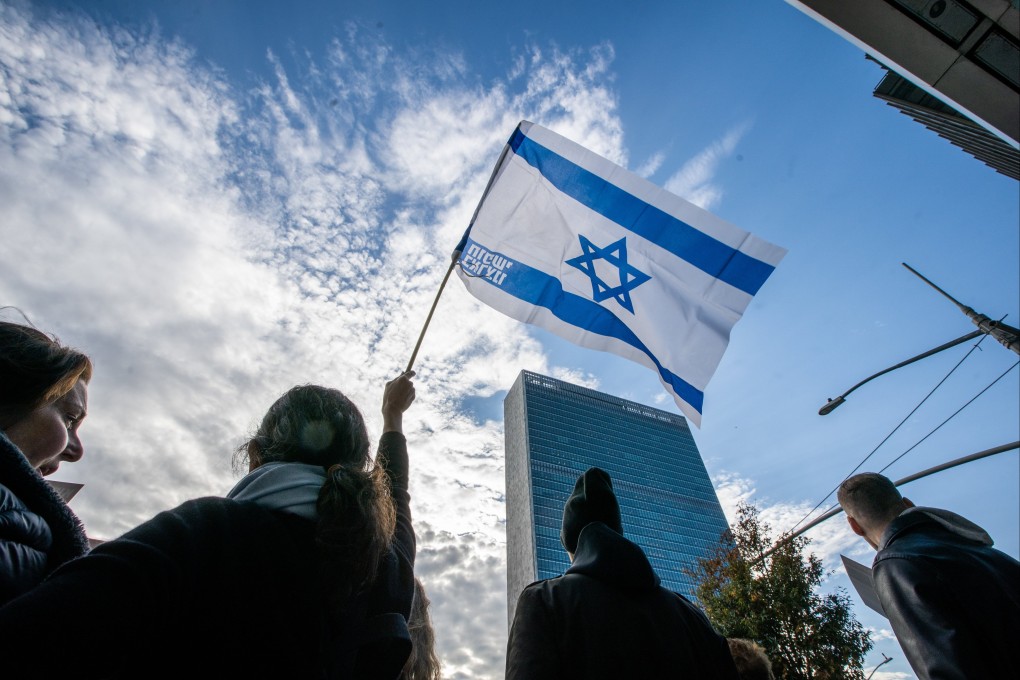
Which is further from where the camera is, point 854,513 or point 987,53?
point 854,513

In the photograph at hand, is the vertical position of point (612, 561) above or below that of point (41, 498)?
above

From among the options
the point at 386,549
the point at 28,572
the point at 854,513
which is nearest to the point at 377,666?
the point at 386,549

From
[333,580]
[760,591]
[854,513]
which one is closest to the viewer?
[333,580]

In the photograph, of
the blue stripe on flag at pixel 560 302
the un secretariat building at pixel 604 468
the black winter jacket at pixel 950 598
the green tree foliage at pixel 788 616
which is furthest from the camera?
the un secretariat building at pixel 604 468

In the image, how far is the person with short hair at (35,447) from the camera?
4.16 feet

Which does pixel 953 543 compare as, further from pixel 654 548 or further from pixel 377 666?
pixel 654 548

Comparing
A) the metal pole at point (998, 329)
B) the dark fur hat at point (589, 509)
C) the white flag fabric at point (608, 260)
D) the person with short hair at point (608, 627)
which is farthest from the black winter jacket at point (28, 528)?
the metal pole at point (998, 329)

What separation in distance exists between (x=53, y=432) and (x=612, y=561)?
2.48 m

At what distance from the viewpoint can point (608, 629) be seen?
2.37 m

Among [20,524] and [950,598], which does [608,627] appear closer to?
[950,598]

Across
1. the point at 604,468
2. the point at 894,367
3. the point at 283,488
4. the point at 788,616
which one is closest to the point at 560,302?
the point at 283,488

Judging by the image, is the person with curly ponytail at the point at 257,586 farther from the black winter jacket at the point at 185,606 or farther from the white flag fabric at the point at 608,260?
the white flag fabric at the point at 608,260

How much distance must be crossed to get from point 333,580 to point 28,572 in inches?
28.9

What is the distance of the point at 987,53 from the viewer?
323 cm
